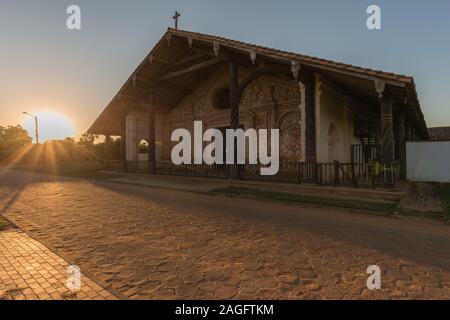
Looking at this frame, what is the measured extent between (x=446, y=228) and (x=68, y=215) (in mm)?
8989

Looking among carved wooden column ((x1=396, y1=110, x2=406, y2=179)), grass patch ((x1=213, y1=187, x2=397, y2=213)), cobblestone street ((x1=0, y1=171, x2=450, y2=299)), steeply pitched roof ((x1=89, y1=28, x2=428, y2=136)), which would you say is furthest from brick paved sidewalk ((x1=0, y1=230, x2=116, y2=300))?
carved wooden column ((x1=396, y1=110, x2=406, y2=179))

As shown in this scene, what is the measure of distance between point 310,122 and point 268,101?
13.9 ft

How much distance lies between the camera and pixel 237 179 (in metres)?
11.5

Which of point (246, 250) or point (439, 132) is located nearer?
point (246, 250)

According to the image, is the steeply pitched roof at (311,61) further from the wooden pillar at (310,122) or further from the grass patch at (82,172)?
the grass patch at (82,172)

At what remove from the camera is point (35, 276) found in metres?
3.10

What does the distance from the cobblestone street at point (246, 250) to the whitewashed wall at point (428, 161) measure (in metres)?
10.1

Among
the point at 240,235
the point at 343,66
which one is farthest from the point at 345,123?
the point at 240,235

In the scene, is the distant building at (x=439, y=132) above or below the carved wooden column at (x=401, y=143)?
above

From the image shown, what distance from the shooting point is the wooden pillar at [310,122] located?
9922mm

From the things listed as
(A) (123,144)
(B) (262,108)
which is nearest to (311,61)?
(B) (262,108)

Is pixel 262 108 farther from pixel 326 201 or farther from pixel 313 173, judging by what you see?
pixel 326 201

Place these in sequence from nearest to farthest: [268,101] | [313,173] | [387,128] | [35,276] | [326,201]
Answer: [35,276]
[326,201]
[387,128]
[313,173]
[268,101]

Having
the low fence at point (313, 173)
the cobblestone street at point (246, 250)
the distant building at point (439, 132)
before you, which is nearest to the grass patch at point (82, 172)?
the low fence at point (313, 173)
